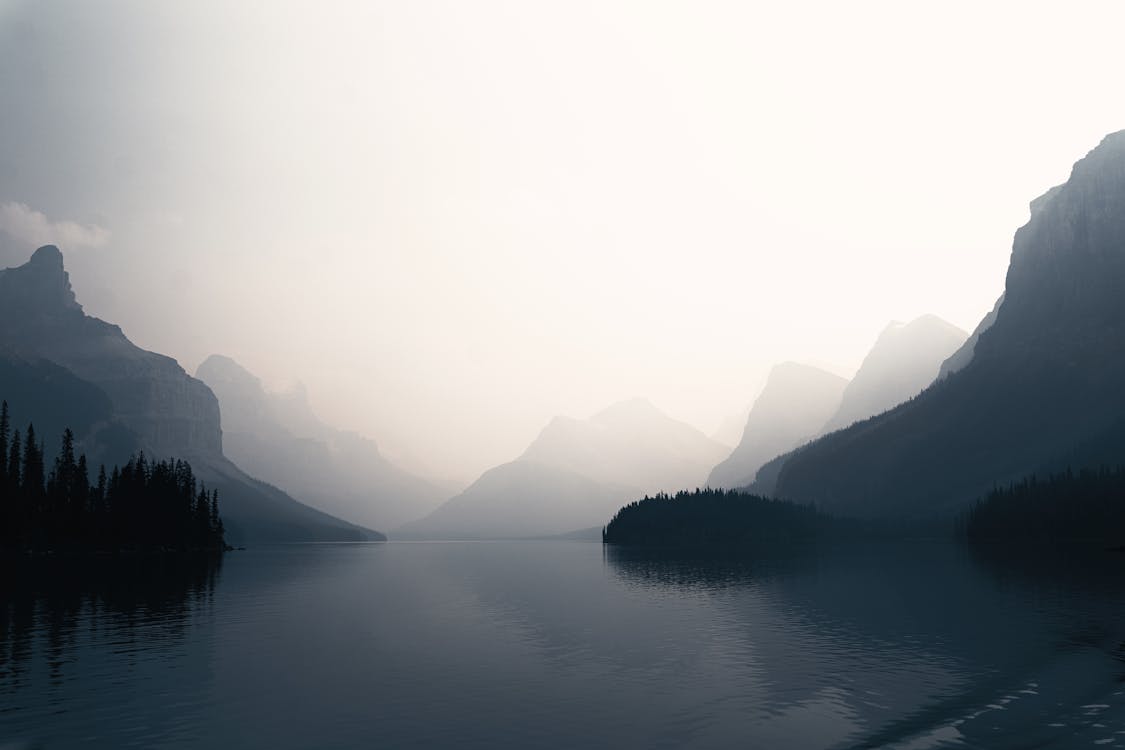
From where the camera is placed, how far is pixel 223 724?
41.8 metres

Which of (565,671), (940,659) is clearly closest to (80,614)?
(565,671)

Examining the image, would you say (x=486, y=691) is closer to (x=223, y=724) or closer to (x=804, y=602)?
(x=223, y=724)

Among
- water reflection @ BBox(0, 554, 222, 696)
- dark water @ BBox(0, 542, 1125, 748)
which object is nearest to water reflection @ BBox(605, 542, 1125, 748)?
dark water @ BBox(0, 542, 1125, 748)

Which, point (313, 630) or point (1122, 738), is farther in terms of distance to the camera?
point (313, 630)

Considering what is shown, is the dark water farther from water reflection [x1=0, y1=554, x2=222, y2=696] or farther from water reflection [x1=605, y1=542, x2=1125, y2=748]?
water reflection [x1=0, y1=554, x2=222, y2=696]

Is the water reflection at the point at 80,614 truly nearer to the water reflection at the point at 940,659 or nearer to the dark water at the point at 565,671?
the dark water at the point at 565,671

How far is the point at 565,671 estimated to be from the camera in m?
57.4

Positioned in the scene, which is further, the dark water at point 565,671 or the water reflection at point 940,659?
A: the water reflection at point 940,659

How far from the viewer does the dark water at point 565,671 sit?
40219mm

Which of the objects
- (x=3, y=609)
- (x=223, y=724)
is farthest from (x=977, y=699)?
(x=3, y=609)

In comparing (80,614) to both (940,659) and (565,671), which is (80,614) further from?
(940,659)

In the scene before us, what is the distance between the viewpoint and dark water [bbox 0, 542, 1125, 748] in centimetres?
4022

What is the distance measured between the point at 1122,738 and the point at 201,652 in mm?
59650

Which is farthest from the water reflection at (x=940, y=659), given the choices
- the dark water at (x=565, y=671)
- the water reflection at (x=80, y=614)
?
the water reflection at (x=80, y=614)
